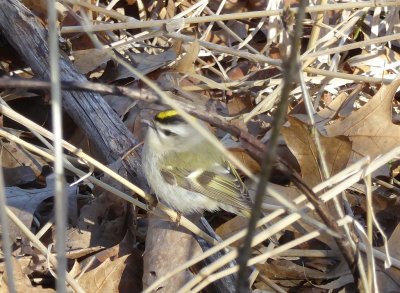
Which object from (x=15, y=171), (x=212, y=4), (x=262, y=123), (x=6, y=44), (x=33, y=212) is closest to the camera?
(x=33, y=212)

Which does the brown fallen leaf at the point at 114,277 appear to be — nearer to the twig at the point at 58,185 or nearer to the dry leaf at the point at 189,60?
the twig at the point at 58,185

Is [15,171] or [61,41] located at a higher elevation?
[61,41]

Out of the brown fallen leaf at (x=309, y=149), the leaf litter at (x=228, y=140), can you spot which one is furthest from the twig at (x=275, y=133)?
the brown fallen leaf at (x=309, y=149)

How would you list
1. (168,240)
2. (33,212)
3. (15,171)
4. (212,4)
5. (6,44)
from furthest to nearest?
1. (212,4)
2. (6,44)
3. (15,171)
4. (33,212)
5. (168,240)

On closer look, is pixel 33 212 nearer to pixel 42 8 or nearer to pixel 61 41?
pixel 61 41

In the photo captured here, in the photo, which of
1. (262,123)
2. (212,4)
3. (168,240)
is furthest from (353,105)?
(168,240)

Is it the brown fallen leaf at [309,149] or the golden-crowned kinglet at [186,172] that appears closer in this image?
the brown fallen leaf at [309,149]

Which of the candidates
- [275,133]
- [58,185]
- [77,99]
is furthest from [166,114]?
[275,133]
